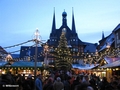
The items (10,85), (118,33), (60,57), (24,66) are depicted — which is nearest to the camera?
(10,85)

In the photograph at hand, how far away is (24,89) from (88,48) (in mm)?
70937

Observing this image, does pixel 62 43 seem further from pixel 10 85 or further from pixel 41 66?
pixel 10 85

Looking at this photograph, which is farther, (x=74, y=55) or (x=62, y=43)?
(x=74, y=55)

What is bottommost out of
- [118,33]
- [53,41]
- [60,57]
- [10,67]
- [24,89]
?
[24,89]

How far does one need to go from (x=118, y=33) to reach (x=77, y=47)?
43508mm

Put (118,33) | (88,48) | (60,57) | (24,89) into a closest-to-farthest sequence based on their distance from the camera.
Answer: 1. (24,89)
2. (118,33)
3. (60,57)
4. (88,48)

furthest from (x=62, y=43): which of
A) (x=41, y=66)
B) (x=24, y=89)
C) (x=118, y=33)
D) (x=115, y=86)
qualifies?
(x=115, y=86)

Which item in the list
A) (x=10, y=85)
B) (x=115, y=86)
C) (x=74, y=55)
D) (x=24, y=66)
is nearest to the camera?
(x=10, y=85)

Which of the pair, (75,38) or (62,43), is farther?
(75,38)

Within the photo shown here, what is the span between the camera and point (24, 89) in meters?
14.5

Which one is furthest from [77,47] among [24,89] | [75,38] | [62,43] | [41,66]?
[24,89]

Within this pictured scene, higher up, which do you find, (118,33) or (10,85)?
(118,33)

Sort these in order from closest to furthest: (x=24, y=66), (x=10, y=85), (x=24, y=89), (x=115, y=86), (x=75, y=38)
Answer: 1. (x=10, y=85)
2. (x=115, y=86)
3. (x=24, y=89)
4. (x=24, y=66)
5. (x=75, y=38)

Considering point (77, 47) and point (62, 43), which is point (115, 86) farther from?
point (77, 47)
